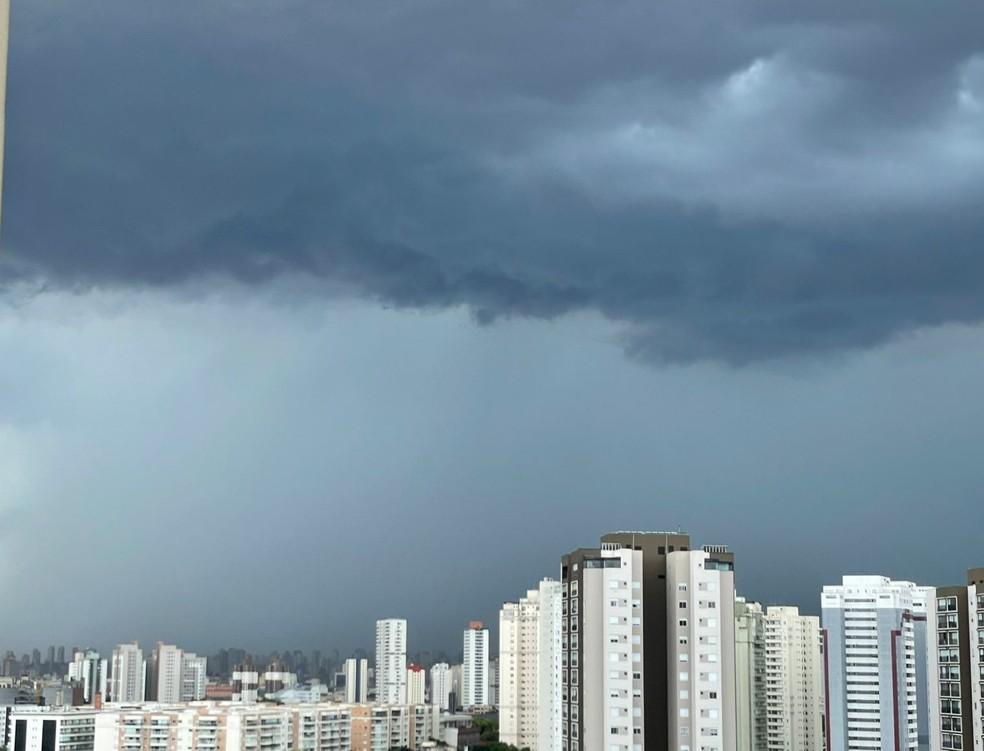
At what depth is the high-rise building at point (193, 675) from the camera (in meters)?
21.2

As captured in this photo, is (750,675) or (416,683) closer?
(750,675)

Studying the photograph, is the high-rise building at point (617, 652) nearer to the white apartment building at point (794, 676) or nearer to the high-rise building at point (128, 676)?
the white apartment building at point (794, 676)

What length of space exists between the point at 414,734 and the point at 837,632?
637 centimetres

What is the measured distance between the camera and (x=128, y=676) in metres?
21.2

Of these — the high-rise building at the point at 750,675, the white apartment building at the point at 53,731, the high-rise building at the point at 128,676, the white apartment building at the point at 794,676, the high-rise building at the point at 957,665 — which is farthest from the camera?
the high-rise building at the point at 128,676

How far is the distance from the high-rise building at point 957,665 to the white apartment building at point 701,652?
114 centimetres

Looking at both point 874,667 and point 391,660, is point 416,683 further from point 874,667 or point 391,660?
point 874,667

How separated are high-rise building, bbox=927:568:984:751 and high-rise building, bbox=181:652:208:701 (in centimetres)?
1642

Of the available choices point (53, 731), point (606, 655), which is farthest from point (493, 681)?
point (606, 655)

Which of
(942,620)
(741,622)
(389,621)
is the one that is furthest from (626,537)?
(389,621)

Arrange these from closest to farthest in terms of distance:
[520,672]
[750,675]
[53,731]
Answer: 1. [750,675]
2. [53,731]
3. [520,672]

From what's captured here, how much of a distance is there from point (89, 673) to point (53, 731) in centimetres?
480

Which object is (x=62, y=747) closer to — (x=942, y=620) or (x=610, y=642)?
(x=610, y=642)

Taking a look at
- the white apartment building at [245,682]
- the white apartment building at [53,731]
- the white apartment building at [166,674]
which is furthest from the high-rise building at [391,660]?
the white apartment building at [53,731]
